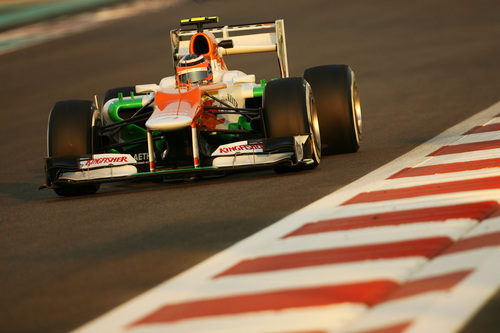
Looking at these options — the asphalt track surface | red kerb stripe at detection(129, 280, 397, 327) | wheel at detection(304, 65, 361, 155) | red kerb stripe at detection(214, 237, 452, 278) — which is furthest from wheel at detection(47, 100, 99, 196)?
red kerb stripe at detection(129, 280, 397, 327)

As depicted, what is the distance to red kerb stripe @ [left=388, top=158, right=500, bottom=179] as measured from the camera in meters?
8.83

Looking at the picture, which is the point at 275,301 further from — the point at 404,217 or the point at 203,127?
the point at 203,127

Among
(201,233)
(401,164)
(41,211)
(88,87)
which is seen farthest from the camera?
(88,87)

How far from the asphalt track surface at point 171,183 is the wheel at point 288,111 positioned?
16.7 inches

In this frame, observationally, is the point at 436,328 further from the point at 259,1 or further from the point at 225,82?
the point at 259,1

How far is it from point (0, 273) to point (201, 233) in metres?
1.42

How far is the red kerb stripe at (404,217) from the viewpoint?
6.79m

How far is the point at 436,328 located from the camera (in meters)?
4.55

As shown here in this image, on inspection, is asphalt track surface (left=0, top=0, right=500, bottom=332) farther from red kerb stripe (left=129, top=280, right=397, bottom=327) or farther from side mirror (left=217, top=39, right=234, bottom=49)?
side mirror (left=217, top=39, right=234, bottom=49)

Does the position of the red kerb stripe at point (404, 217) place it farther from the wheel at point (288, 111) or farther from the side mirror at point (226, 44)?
the side mirror at point (226, 44)

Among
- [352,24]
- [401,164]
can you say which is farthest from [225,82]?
[352,24]

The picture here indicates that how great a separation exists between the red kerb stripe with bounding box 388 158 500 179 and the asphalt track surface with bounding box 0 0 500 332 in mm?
551

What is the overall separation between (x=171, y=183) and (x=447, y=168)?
2.81 meters

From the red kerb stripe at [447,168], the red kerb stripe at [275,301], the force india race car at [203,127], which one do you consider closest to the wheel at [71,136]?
the force india race car at [203,127]
